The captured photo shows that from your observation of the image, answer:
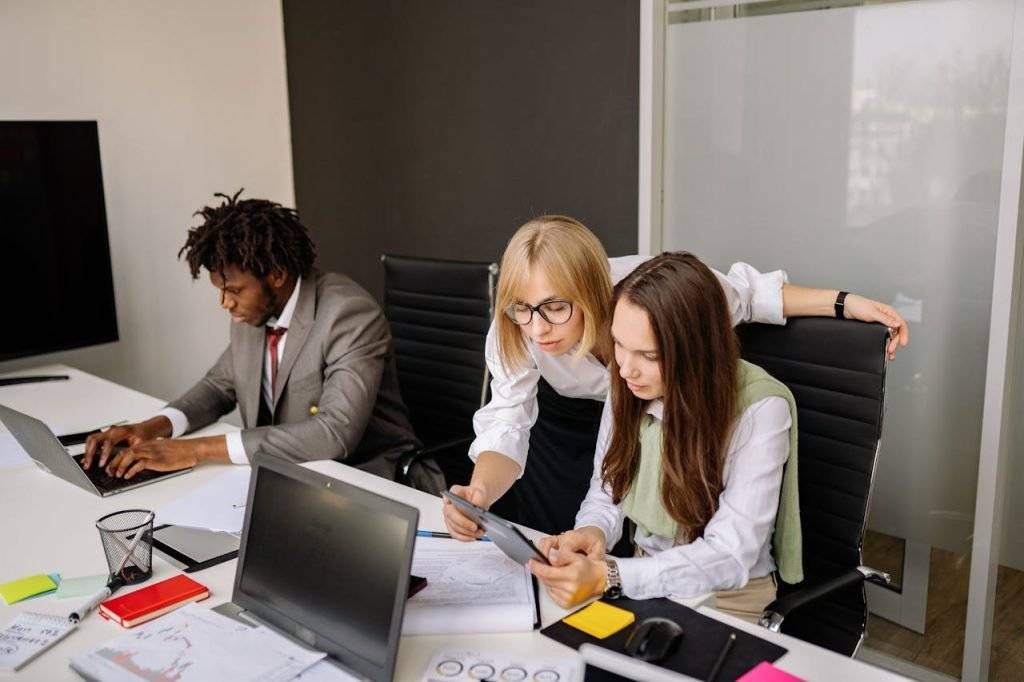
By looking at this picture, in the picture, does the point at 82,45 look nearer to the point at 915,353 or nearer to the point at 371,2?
the point at 371,2

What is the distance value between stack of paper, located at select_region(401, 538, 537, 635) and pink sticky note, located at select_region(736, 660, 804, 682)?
325 millimetres

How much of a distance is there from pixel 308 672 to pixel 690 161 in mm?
1971

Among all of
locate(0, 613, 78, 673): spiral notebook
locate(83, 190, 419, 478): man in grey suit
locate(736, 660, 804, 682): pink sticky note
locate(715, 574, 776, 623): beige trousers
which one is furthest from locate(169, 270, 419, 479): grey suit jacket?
locate(736, 660, 804, 682): pink sticky note

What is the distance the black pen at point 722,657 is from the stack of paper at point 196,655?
54 centimetres

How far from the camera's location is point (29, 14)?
10.3 ft

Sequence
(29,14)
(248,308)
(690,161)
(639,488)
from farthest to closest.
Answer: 1. (29,14)
2. (690,161)
3. (248,308)
4. (639,488)

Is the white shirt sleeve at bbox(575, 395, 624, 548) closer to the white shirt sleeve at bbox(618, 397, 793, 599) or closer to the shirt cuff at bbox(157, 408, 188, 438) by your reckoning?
the white shirt sleeve at bbox(618, 397, 793, 599)

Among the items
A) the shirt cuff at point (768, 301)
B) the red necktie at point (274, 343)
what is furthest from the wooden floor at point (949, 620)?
the red necktie at point (274, 343)

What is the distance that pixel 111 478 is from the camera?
2059mm

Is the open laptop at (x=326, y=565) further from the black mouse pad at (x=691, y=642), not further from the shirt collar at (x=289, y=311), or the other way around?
the shirt collar at (x=289, y=311)

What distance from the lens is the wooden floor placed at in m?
2.40

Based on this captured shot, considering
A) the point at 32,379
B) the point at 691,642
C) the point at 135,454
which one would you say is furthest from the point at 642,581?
the point at 32,379

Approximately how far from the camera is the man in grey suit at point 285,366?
85.1 inches

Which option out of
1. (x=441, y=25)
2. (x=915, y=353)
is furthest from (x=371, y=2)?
(x=915, y=353)
